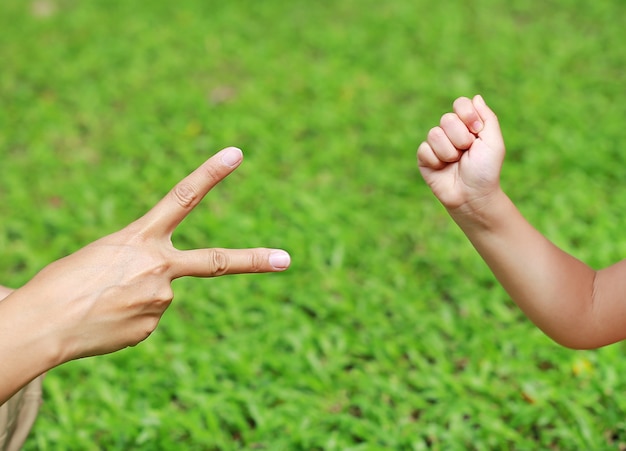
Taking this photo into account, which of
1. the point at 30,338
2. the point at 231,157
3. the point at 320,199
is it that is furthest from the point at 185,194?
the point at 320,199

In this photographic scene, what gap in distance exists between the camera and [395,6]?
649 cm

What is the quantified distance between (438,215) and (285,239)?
88 cm

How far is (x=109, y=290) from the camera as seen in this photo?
1615 mm

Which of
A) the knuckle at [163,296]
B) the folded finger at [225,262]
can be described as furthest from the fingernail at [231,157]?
the knuckle at [163,296]

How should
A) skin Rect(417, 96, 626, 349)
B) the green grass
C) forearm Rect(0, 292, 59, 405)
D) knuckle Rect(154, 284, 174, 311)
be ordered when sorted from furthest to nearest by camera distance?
the green grass < skin Rect(417, 96, 626, 349) < knuckle Rect(154, 284, 174, 311) < forearm Rect(0, 292, 59, 405)

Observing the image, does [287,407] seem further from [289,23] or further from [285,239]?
[289,23]

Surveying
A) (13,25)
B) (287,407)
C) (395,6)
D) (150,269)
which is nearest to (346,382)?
(287,407)

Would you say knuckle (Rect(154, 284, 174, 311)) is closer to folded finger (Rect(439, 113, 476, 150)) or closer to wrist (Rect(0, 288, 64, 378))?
wrist (Rect(0, 288, 64, 378))

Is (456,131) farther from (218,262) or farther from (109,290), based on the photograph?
(109,290)

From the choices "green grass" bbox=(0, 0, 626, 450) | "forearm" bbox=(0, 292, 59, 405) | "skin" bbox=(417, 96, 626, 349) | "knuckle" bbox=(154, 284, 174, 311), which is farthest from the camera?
"green grass" bbox=(0, 0, 626, 450)

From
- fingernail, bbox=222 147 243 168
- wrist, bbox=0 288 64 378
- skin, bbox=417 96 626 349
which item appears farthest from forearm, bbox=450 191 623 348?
wrist, bbox=0 288 64 378

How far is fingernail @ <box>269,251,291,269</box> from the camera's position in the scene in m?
1.77

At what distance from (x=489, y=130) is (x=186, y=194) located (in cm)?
76

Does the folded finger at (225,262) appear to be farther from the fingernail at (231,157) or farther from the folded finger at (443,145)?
the folded finger at (443,145)
